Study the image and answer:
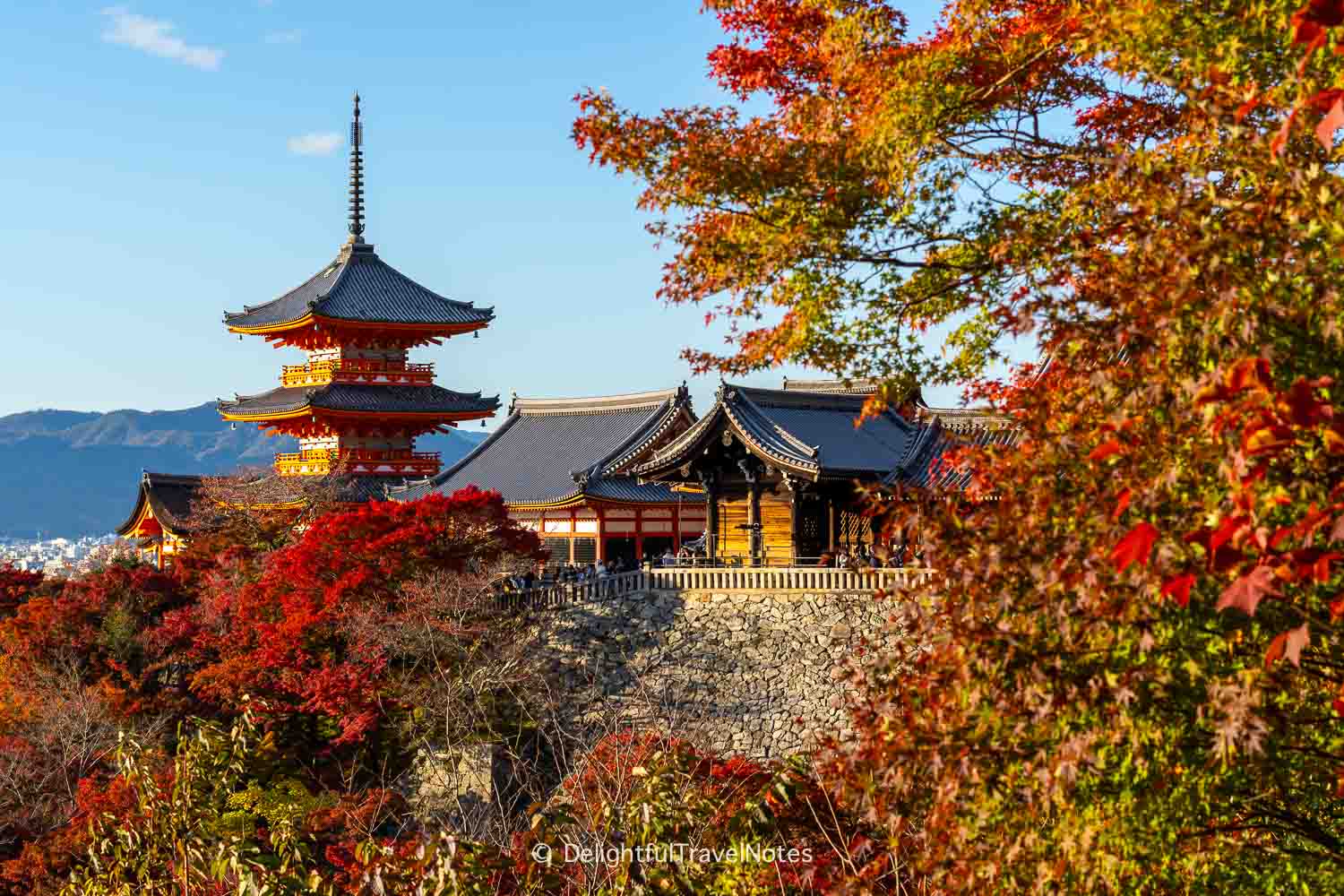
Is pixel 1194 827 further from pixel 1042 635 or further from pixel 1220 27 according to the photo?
pixel 1220 27

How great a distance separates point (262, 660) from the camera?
19734 mm

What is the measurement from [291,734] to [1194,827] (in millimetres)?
16929

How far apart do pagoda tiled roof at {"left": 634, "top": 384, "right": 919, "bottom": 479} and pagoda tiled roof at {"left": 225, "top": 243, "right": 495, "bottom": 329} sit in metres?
11.9

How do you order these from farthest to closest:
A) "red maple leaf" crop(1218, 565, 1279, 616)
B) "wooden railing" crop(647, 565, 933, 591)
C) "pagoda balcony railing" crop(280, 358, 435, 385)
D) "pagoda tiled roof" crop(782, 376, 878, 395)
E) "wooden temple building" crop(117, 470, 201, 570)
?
"wooden temple building" crop(117, 470, 201, 570) < "pagoda balcony railing" crop(280, 358, 435, 385) < "pagoda tiled roof" crop(782, 376, 878, 395) < "wooden railing" crop(647, 565, 933, 591) < "red maple leaf" crop(1218, 565, 1279, 616)

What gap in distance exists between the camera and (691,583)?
→ 2119cm

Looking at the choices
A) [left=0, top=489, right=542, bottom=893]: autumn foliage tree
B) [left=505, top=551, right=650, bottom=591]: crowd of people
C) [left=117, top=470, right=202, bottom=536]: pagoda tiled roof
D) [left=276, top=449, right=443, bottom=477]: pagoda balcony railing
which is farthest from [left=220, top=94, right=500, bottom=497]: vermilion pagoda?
[left=0, top=489, right=542, bottom=893]: autumn foliage tree

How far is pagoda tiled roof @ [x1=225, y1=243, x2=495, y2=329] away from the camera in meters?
33.7

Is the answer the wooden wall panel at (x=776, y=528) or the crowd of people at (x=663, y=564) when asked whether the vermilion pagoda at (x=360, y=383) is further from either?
the wooden wall panel at (x=776, y=528)

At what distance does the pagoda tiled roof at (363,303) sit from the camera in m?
33.7

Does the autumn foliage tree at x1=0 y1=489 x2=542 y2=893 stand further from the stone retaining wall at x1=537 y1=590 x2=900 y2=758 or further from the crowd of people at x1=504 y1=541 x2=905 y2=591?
the stone retaining wall at x1=537 y1=590 x2=900 y2=758

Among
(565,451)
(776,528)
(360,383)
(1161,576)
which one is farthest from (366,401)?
(1161,576)

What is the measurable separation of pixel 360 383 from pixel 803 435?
13937 mm

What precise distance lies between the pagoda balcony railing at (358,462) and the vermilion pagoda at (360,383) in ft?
0.07

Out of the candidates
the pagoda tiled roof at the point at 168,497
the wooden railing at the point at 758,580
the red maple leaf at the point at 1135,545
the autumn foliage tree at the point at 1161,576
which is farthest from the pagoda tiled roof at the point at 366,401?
the red maple leaf at the point at 1135,545
